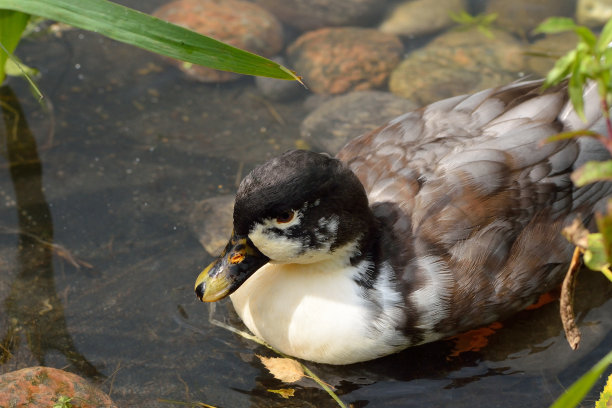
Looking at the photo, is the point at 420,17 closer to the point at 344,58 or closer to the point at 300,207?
the point at 344,58

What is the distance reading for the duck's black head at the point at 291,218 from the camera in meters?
2.96

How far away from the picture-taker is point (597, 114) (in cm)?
360

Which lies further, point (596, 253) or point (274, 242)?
point (274, 242)

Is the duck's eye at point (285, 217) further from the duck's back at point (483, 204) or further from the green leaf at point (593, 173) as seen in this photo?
the green leaf at point (593, 173)

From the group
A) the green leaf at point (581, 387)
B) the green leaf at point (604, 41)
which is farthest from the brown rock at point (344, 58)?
the green leaf at point (581, 387)

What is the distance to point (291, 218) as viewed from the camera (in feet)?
10.1

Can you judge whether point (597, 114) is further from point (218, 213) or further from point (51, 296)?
point (51, 296)

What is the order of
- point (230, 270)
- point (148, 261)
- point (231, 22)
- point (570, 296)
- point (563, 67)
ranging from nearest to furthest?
point (563, 67), point (570, 296), point (230, 270), point (148, 261), point (231, 22)

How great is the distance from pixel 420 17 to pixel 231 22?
5.23ft

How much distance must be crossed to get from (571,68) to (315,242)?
1479mm

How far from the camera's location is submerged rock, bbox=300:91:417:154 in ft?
16.4

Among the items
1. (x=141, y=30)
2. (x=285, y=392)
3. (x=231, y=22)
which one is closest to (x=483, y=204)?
(x=285, y=392)

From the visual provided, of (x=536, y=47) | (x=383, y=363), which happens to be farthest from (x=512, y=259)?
(x=536, y=47)

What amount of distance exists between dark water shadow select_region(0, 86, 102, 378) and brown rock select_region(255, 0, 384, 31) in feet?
7.52
